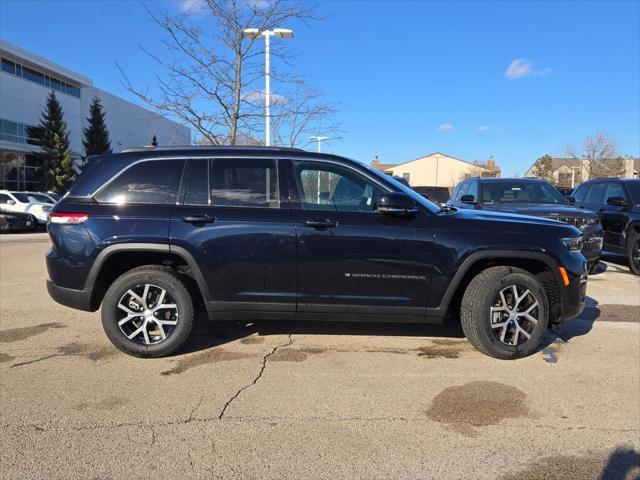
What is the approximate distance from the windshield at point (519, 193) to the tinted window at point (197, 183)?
6309mm

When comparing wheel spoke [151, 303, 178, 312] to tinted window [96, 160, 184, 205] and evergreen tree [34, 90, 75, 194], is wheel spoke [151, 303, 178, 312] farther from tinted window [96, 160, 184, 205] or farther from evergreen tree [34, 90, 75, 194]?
evergreen tree [34, 90, 75, 194]

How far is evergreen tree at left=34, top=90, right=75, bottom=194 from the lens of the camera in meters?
39.4

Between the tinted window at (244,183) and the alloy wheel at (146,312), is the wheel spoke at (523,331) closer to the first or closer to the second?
the tinted window at (244,183)

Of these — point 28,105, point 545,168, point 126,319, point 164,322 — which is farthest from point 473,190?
point 545,168

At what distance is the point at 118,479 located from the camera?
2.69m

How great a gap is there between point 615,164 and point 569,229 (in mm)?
58381

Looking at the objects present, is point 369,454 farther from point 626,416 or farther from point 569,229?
point 569,229

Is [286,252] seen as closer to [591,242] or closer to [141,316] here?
[141,316]

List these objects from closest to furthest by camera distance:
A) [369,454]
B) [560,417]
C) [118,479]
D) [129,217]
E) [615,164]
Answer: [118,479] < [369,454] < [560,417] < [129,217] < [615,164]

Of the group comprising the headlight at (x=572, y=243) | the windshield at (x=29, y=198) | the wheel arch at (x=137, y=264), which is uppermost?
the windshield at (x=29, y=198)

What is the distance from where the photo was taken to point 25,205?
21250 mm

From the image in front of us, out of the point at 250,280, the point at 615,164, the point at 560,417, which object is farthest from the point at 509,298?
the point at 615,164

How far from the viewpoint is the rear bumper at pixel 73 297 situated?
448 cm

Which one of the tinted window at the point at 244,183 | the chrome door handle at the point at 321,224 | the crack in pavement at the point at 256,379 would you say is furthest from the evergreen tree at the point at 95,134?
the chrome door handle at the point at 321,224
